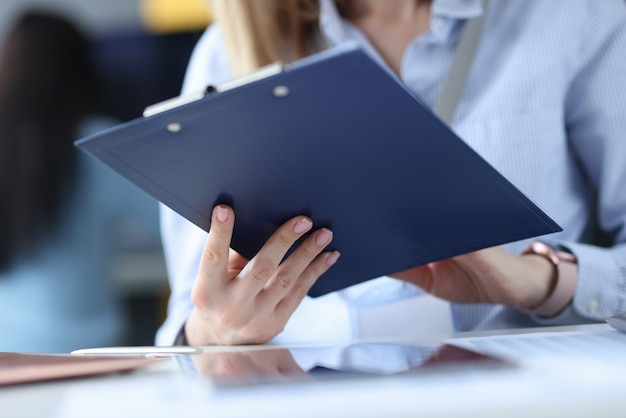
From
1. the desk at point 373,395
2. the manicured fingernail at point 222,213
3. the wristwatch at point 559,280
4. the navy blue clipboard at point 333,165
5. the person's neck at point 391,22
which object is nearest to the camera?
the desk at point 373,395

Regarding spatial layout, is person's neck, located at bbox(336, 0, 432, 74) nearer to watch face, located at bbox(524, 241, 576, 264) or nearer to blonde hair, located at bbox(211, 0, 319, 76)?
blonde hair, located at bbox(211, 0, 319, 76)

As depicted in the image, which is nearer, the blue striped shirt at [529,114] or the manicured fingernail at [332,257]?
the manicured fingernail at [332,257]

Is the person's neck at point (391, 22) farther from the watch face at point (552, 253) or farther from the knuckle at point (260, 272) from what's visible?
the knuckle at point (260, 272)

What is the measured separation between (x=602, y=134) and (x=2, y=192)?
5.37 ft

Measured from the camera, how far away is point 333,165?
637mm

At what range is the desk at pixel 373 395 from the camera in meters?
0.34

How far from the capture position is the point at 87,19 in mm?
4113

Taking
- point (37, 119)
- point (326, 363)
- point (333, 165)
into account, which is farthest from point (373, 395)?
point (37, 119)

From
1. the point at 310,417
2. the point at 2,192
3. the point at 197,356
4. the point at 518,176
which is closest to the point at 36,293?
the point at 2,192

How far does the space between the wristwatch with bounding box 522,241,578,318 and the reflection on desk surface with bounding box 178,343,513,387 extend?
0.34 meters

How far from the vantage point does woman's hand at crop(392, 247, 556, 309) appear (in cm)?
85

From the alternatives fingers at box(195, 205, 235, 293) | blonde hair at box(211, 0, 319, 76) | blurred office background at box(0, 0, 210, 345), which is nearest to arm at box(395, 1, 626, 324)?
fingers at box(195, 205, 235, 293)

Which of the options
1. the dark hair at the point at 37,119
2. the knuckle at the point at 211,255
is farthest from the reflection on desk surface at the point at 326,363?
the dark hair at the point at 37,119

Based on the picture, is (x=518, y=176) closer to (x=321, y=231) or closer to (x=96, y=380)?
(x=321, y=231)
